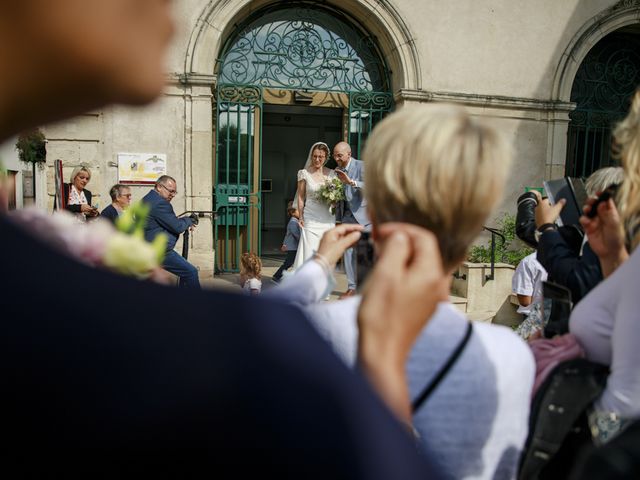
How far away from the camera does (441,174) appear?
1.06 m

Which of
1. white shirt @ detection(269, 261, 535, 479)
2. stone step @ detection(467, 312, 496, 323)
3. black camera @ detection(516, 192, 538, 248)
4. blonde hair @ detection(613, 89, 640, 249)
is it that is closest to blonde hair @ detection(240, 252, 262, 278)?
stone step @ detection(467, 312, 496, 323)

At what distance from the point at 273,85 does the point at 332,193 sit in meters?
2.79

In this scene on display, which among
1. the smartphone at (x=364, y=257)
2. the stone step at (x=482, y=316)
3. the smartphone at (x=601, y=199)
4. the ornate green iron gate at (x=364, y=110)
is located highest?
the ornate green iron gate at (x=364, y=110)

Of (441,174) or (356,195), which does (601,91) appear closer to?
(356,195)

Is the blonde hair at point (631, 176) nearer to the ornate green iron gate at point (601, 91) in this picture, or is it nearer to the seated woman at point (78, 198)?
the seated woman at point (78, 198)

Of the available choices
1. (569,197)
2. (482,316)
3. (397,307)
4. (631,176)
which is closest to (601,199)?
(631,176)

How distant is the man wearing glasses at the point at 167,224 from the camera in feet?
20.9

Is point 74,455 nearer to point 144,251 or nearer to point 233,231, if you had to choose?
point 144,251

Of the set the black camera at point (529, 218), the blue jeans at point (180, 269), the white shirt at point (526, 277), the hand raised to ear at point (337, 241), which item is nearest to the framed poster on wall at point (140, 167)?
the blue jeans at point (180, 269)

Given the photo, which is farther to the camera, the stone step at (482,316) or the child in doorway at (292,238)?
the child in doorway at (292,238)

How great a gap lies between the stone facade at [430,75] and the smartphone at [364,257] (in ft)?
23.0

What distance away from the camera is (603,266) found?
1.86 meters

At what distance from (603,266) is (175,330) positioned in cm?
181

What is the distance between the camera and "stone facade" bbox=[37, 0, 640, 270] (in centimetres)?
798
